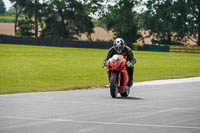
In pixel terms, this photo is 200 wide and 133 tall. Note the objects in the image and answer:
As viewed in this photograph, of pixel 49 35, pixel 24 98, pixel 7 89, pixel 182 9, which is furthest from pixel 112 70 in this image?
pixel 49 35

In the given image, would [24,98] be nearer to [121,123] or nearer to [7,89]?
[7,89]

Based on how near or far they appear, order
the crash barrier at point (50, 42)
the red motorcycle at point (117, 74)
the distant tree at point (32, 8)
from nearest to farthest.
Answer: the red motorcycle at point (117, 74)
the crash barrier at point (50, 42)
the distant tree at point (32, 8)

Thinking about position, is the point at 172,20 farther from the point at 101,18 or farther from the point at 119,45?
the point at 119,45

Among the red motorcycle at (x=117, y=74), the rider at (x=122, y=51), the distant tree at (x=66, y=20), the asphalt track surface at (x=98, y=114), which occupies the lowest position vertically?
the asphalt track surface at (x=98, y=114)

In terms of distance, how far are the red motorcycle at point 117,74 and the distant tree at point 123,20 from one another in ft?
258

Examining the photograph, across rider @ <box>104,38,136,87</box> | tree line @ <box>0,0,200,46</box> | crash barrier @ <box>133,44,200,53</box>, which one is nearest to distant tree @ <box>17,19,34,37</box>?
tree line @ <box>0,0,200,46</box>

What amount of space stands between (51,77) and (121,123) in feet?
50.5

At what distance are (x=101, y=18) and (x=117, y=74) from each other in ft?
272

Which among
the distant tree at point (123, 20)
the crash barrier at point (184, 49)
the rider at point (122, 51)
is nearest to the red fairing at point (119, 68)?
the rider at point (122, 51)

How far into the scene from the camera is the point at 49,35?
97.2m

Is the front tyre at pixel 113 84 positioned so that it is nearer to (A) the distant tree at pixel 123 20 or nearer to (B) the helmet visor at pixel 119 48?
(B) the helmet visor at pixel 119 48

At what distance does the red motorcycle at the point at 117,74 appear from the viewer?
15.3 m

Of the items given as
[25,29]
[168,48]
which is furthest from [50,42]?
[25,29]

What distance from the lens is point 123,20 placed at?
96688 millimetres
